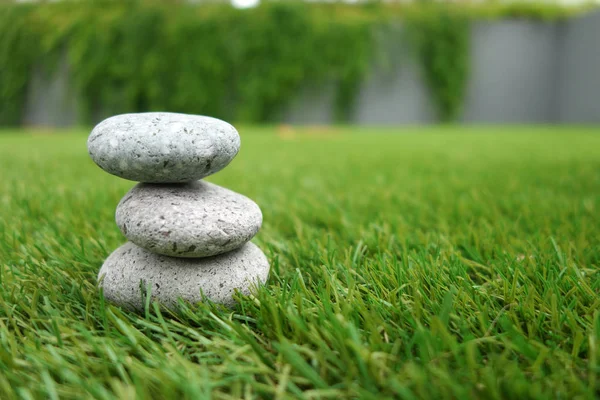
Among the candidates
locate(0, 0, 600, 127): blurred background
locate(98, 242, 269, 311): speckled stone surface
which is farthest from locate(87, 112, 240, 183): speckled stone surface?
locate(0, 0, 600, 127): blurred background

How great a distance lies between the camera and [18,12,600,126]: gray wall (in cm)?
1125

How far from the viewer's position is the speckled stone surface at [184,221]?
96 centimetres

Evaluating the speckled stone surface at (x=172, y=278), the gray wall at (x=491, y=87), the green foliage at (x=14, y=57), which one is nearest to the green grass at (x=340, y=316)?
the speckled stone surface at (x=172, y=278)

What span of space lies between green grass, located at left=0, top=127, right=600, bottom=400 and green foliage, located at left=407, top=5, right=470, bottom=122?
408 inches

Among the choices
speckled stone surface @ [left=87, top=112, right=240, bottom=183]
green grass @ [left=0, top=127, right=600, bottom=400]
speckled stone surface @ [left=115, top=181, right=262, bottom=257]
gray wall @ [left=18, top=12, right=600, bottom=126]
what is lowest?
green grass @ [left=0, top=127, right=600, bottom=400]

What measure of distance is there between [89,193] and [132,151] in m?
1.58

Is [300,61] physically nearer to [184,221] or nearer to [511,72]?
[511,72]

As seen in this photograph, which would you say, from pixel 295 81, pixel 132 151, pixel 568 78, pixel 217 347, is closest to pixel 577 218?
pixel 217 347

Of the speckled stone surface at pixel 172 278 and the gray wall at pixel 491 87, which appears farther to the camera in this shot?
the gray wall at pixel 491 87

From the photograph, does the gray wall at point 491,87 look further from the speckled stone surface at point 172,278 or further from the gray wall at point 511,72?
the speckled stone surface at point 172,278

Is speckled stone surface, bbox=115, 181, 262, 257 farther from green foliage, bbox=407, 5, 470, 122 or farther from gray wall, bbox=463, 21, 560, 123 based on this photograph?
gray wall, bbox=463, 21, 560, 123

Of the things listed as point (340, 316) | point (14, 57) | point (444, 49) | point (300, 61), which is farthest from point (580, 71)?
point (14, 57)

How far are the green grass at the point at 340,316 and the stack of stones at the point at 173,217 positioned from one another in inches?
2.5

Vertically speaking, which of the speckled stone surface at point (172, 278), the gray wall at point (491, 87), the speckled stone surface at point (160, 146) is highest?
the gray wall at point (491, 87)
